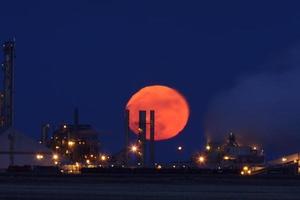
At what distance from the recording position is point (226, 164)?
164 m

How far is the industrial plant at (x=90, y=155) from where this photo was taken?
118 m

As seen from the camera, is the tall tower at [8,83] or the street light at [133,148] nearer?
the tall tower at [8,83]

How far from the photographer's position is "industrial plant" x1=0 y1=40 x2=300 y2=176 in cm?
11762

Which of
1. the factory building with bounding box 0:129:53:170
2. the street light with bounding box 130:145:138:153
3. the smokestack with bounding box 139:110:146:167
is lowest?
the factory building with bounding box 0:129:53:170

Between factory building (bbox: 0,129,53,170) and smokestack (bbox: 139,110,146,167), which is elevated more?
smokestack (bbox: 139,110,146,167)

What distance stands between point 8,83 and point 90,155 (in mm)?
64984

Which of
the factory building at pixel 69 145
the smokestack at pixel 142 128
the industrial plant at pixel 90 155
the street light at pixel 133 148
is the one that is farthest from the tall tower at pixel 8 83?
the factory building at pixel 69 145

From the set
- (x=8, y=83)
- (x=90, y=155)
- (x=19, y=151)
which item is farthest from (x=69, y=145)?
(x=19, y=151)

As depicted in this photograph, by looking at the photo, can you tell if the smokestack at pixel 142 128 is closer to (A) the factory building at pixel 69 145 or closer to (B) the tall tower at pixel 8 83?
(A) the factory building at pixel 69 145

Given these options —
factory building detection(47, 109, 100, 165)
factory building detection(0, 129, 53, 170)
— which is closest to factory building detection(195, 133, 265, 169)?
factory building detection(47, 109, 100, 165)

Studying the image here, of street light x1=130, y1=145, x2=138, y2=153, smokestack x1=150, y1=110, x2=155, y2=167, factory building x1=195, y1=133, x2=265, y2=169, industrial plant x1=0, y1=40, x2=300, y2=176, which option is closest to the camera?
industrial plant x1=0, y1=40, x2=300, y2=176

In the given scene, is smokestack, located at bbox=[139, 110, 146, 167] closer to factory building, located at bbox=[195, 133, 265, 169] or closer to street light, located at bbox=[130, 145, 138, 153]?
street light, located at bbox=[130, 145, 138, 153]

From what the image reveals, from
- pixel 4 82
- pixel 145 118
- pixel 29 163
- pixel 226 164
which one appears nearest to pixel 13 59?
pixel 4 82

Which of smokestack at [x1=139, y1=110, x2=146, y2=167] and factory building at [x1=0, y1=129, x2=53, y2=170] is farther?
smokestack at [x1=139, y1=110, x2=146, y2=167]
